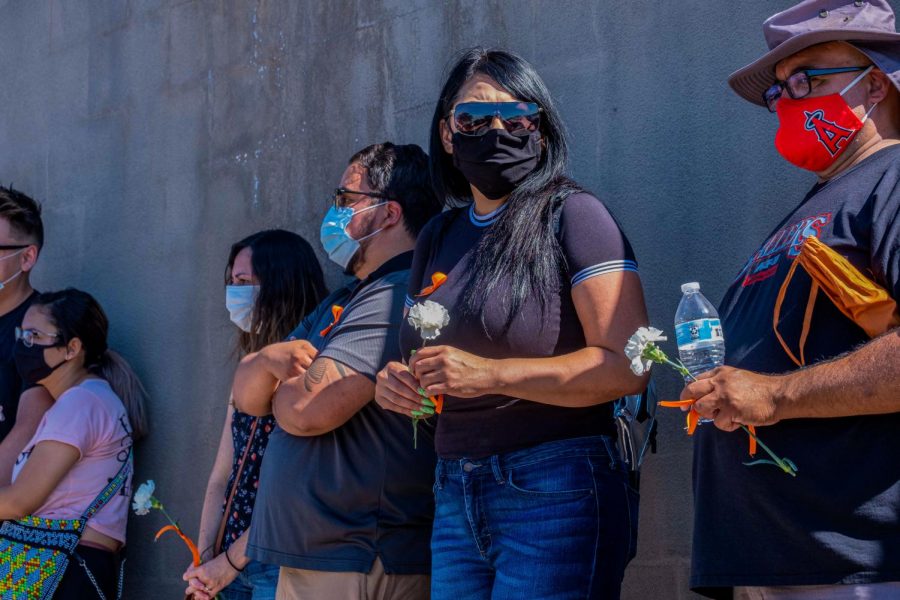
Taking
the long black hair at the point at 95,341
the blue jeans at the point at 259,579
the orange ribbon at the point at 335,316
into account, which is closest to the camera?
the orange ribbon at the point at 335,316

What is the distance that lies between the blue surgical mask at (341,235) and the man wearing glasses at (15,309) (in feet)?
7.09

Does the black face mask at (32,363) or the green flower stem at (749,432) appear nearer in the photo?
the green flower stem at (749,432)

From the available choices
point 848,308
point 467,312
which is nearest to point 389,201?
point 467,312

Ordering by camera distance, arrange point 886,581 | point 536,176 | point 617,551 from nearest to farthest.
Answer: point 886,581 < point 617,551 < point 536,176

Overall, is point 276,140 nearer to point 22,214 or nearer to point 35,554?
point 22,214

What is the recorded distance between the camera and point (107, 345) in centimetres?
585

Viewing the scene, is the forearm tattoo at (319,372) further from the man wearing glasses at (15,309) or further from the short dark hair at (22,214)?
the short dark hair at (22,214)

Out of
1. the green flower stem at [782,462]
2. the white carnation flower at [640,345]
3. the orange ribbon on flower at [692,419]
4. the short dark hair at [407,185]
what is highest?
the short dark hair at [407,185]

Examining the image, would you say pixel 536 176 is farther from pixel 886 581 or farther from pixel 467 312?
pixel 886 581

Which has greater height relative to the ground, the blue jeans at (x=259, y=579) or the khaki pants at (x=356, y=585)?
the khaki pants at (x=356, y=585)

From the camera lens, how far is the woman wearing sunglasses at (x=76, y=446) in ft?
16.1

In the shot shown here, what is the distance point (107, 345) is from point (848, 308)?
170 inches

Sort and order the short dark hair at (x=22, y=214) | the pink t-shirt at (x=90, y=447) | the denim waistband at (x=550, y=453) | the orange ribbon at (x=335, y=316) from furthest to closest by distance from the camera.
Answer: the short dark hair at (x=22, y=214) < the pink t-shirt at (x=90, y=447) < the orange ribbon at (x=335, y=316) < the denim waistband at (x=550, y=453)

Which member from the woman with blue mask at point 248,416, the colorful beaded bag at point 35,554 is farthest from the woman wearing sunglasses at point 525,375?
the colorful beaded bag at point 35,554
